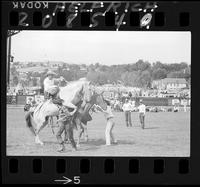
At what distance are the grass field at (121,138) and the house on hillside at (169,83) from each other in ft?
1.49

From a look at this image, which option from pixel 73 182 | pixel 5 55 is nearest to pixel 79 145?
pixel 73 182

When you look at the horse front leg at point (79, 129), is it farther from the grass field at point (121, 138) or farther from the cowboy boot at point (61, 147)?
the cowboy boot at point (61, 147)

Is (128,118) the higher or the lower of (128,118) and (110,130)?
the higher

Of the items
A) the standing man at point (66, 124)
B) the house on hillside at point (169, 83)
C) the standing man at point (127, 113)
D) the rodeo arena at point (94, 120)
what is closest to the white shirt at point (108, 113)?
the rodeo arena at point (94, 120)

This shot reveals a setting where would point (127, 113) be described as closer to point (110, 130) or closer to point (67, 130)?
point (110, 130)

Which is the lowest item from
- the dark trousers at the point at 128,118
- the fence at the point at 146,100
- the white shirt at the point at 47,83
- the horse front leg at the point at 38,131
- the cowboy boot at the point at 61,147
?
the cowboy boot at the point at 61,147

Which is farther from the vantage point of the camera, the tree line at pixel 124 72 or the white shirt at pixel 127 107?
the white shirt at pixel 127 107

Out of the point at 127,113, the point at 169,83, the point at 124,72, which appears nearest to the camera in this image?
the point at 124,72

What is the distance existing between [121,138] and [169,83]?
48.8 inches

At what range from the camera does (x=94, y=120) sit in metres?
18.9

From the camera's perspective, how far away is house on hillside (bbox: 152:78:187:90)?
62.0ft

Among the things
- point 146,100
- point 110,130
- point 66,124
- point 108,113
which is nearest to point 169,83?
point 146,100

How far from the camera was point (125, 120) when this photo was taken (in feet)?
61.9

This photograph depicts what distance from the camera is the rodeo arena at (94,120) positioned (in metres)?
18.8
